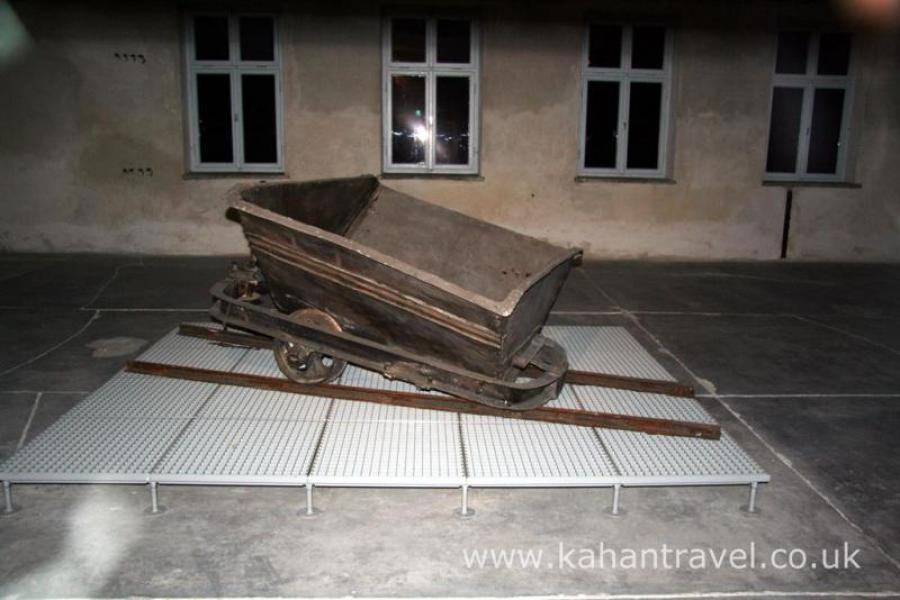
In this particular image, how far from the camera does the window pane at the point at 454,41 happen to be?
9.77 metres

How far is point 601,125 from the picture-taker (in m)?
10.1

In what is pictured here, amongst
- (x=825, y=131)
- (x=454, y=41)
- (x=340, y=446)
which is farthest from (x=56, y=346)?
(x=825, y=131)

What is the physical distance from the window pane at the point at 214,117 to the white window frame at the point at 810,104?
743 centimetres

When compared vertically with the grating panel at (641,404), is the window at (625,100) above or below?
above

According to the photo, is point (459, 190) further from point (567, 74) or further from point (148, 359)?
point (148, 359)

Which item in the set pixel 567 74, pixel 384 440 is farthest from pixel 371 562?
pixel 567 74

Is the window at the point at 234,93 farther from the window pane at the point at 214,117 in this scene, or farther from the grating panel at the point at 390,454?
the grating panel at the point at 390,454

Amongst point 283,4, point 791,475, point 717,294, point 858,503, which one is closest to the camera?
point 858,503

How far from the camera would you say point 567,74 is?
9742 millimetres

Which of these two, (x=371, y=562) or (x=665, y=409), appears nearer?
(x=371, y=562)

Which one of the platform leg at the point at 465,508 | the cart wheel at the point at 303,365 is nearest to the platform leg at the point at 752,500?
the platform leg at the point at 465,508

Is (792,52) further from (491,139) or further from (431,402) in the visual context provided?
(431,402)

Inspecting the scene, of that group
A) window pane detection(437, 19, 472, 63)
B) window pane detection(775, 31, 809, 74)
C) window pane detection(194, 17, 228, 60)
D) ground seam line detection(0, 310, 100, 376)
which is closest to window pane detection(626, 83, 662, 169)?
window pane detection(775, 31, 809, 74)

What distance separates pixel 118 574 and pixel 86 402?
1783 millimetres
